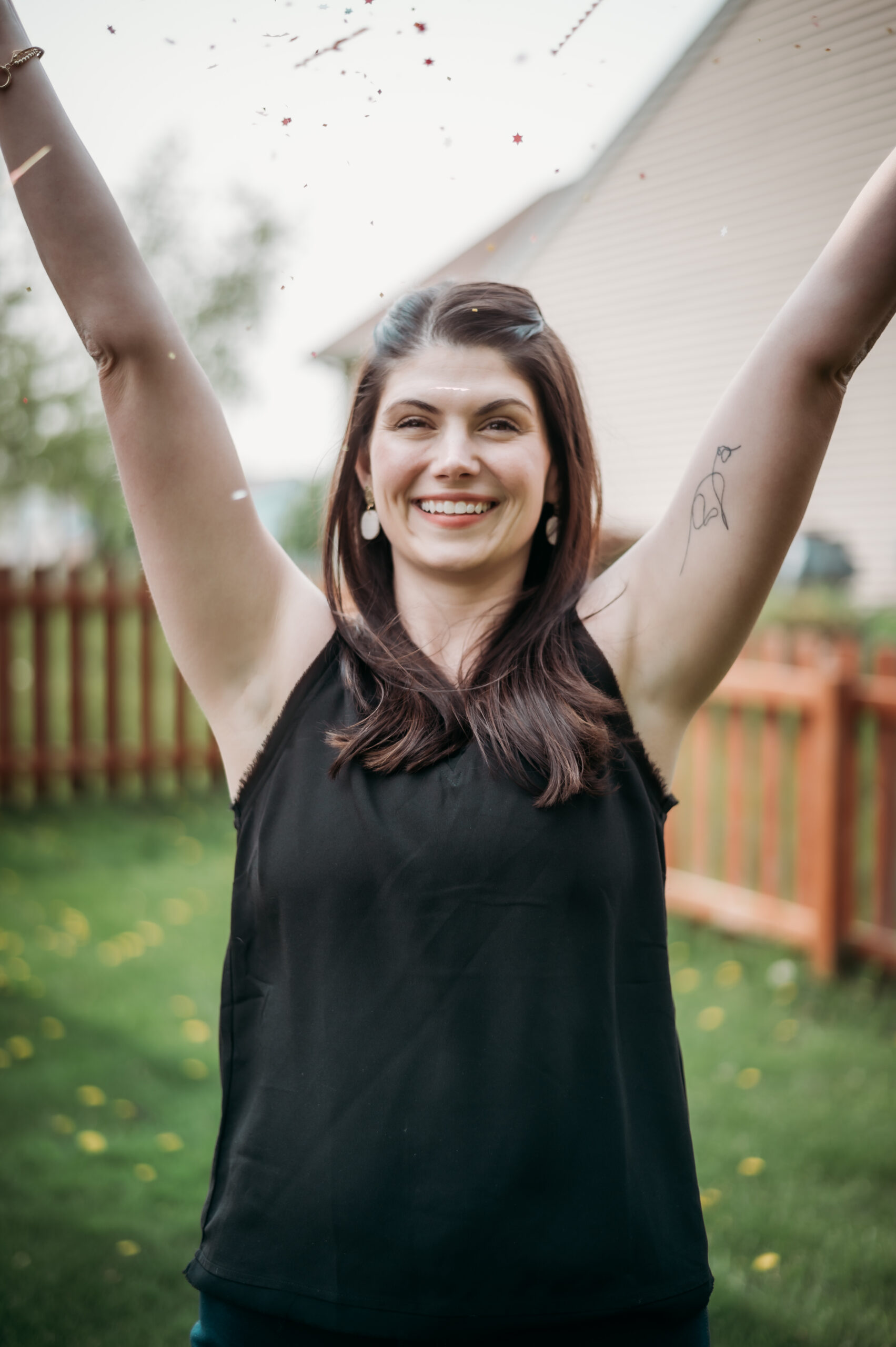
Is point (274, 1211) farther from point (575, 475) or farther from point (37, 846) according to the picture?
point (37, 846)

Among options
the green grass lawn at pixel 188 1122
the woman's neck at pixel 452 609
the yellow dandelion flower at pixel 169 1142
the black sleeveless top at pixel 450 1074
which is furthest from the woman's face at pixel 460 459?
the yellow dandelion flower at pixel 169 1142

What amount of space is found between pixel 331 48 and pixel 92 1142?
10.8ft

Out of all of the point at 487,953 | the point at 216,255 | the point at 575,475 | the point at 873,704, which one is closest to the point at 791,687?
the point at 873,704

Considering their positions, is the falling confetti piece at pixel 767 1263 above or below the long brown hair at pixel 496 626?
below

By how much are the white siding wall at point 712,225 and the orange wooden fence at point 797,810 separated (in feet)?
8.86

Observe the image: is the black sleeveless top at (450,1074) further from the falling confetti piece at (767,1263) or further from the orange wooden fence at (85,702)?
the orange wooden fence at (85,702)

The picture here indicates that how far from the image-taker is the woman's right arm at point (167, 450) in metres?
1.48

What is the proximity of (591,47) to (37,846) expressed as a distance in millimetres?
5998

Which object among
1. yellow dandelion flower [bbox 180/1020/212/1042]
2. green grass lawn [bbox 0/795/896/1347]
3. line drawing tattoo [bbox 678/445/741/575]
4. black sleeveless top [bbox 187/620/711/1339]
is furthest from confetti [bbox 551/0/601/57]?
yellow dandelion flower [bbox 180/1020/212/1042]

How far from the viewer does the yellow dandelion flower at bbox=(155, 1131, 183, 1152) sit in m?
3.46

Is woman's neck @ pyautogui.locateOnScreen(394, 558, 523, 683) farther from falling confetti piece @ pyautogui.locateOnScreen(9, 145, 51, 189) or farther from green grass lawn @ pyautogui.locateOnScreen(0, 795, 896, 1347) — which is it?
green grass lawn @ pyautogui.locateOnScreen(0, 795, 896, 1347)

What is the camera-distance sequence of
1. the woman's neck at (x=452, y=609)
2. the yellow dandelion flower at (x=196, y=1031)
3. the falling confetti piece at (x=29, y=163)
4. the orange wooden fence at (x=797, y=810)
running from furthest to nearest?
the orange wooden fence at (x=797, y=810) < the yellow dandelion flower at (x=196, y=1031) < the woman's neck at (x=452, y=609) < the falling confetti piece at (x=29, y=163)

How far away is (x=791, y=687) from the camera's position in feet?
16.3

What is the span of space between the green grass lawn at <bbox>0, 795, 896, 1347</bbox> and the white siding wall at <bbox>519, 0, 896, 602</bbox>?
2.16 m
